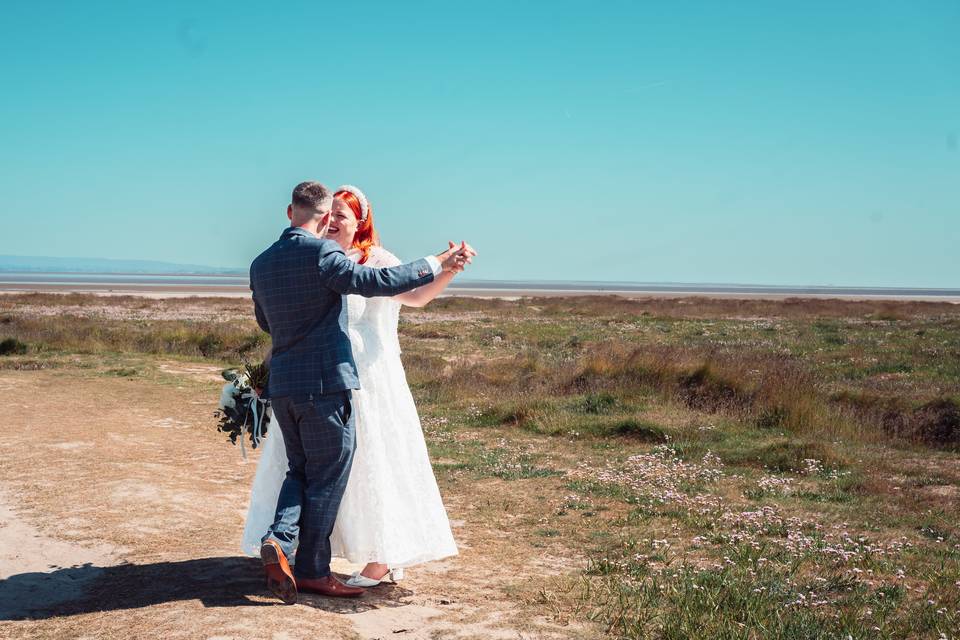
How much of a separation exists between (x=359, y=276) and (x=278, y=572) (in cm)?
159

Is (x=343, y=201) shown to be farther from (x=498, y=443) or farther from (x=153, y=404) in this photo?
(x=153, y=404)

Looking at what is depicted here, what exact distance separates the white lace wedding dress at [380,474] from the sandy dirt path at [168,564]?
0.35 metres

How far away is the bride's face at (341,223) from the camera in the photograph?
16.0 feet

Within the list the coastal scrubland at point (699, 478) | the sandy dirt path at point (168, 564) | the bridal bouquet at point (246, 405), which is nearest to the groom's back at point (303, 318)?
the bridal bouquet at point (246, 405)

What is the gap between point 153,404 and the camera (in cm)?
1380

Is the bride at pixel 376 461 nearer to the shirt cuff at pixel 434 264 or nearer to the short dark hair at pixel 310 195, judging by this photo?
the shirt cuff at pixel 434 264

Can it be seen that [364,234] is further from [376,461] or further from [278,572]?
[278,572]

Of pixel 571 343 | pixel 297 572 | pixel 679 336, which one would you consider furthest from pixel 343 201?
pixel 679 336

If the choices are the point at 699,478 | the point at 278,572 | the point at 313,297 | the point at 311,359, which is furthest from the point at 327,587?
the point at 699,478

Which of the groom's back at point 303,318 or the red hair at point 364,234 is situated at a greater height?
the red hair at point 364,234

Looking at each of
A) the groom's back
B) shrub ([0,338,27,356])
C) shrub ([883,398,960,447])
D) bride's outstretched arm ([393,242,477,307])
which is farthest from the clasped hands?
shrub ([0,338,27,356])

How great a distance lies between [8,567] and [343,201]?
10.9 ft

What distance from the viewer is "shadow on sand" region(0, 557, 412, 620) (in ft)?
15.6

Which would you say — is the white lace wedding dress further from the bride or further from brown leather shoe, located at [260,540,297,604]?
brown leather shoe, located at [260,540,297,604]
